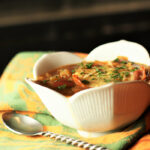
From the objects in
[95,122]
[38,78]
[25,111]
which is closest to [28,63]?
[25,111]

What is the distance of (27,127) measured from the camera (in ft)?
4.51

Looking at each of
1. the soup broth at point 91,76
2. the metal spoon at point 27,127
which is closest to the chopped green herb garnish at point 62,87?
the soup broth at point 91,76

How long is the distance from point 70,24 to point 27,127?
227 cm

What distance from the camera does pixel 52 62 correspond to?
1.50 meters

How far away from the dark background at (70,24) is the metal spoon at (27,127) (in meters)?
1.35

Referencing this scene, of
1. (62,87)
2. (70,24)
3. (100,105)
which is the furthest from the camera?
(70,24)

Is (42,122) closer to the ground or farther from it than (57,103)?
closer to the ground

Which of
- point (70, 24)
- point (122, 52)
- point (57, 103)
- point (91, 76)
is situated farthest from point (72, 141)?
point (70, 24)

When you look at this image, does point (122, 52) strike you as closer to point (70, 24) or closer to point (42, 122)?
point (42, 122)

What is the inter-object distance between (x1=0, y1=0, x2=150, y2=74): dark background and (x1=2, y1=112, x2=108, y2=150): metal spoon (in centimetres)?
135

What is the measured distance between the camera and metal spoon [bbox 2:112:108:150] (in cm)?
120

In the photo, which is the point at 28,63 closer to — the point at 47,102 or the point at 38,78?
the point at 38,78

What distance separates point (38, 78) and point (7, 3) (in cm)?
270

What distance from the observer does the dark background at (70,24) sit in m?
3.12
